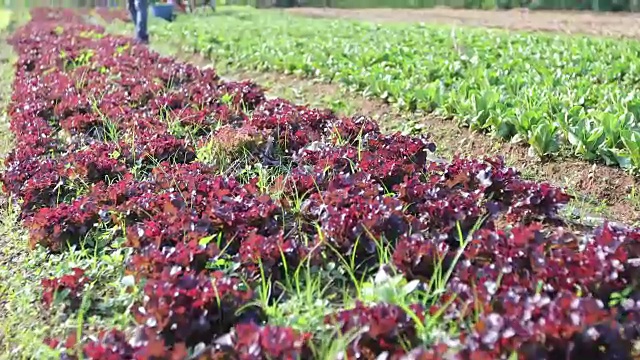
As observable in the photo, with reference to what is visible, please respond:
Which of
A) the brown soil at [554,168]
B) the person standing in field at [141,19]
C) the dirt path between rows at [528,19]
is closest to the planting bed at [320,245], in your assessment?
the brown soil at [554,168]

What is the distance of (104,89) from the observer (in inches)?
269

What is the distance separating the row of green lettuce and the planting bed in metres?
1.29

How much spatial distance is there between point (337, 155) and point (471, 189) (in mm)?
830

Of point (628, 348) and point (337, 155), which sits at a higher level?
point (337, 155)

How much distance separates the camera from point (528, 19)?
63.4ft

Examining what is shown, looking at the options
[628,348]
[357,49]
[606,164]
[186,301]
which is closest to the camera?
[628,348]

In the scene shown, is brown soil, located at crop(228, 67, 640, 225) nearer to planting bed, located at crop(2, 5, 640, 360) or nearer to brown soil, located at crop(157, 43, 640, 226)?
brown soil, located at crop(157, 43, 640, 226)

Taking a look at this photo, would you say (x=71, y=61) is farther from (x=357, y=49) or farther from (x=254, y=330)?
(x=254, y=330)

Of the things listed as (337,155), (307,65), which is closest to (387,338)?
(337,155)

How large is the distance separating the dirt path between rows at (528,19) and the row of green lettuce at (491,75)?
13.2 feet

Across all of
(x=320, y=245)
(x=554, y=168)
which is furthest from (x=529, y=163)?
(x=320, y=245)

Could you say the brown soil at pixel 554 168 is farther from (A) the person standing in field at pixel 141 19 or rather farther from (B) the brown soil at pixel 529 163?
(A) the person standing in field at pixel 141 19

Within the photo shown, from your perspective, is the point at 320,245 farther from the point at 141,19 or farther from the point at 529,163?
the point at 141,19

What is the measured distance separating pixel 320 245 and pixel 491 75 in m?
4.73
